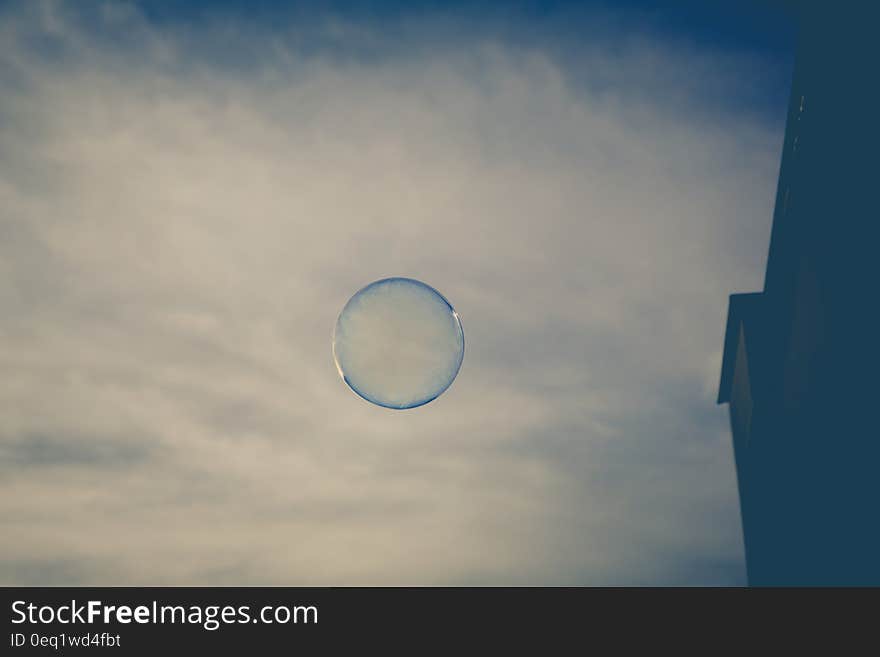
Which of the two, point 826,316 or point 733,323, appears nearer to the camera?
point 826,316

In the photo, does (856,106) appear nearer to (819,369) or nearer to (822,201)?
(822,201)

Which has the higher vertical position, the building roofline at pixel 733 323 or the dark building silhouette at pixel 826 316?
the building roofline at pixel 733 323

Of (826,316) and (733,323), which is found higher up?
(733,323)

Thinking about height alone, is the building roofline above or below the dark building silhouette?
above

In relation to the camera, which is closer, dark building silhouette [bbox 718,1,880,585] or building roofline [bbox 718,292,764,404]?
dark building silhouette [bbox 718,1,880,585]

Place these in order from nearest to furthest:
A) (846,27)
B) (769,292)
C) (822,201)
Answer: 1. (846,27)
2. (822,201)
3. (769,292)

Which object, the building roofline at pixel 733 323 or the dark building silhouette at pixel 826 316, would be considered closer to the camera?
the dark building silhouette at pixel 826 316
